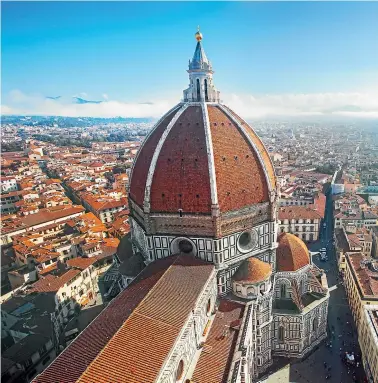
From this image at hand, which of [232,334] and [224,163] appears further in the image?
[224,163]

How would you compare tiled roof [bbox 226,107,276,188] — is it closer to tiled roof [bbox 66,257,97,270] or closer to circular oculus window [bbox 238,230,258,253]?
circular oculus window [bbox 238,230,258,253]

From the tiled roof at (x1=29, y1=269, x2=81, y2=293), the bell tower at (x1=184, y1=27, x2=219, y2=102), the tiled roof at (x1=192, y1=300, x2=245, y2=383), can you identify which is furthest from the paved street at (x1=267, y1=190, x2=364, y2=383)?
the bell tower at (x1=184, y1=27, x2=219, y2=102)

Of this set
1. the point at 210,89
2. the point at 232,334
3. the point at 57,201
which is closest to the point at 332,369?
the point at 232,334

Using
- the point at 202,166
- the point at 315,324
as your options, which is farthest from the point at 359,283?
the point at 202,166

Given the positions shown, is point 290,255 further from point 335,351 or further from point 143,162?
point 143,162

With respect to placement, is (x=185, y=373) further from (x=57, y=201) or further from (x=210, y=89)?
(x=57, y=201)

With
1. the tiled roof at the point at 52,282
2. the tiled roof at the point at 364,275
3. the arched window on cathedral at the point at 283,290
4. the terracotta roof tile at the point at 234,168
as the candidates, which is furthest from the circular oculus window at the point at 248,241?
the tiled roof at the point at 52,282

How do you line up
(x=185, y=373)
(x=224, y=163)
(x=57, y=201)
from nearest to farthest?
(x=185, y=373), (x=224, y=163), (x=57, y=201)

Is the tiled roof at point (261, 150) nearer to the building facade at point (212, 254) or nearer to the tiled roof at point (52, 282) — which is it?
the building facade at point (212, 254)
